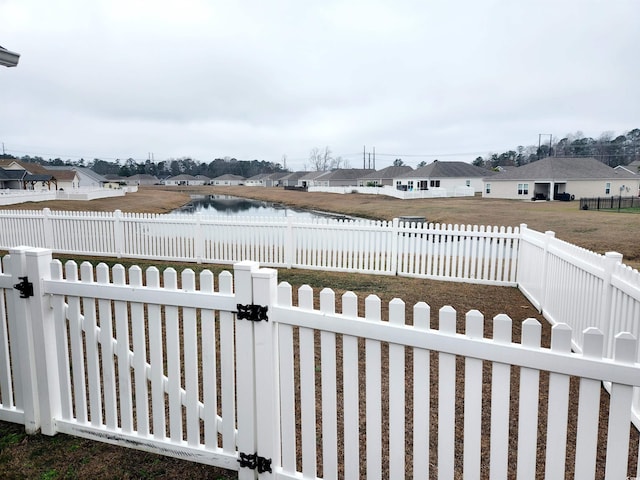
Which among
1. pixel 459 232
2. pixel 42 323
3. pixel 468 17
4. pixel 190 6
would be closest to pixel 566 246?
pixel 459 232

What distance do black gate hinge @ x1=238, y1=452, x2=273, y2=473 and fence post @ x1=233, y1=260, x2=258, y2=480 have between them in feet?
0.04

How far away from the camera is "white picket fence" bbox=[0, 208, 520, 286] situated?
947 centimetres

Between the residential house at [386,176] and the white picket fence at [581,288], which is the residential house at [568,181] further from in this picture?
the white picket fence at [581,288]

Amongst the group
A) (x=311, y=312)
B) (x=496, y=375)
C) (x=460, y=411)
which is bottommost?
(x=460, y=411)

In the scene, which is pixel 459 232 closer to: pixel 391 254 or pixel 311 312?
pixel 391 254

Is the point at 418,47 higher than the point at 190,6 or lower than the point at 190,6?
higher

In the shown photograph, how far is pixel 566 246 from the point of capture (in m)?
5.94

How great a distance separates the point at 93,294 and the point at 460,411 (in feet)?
10.3

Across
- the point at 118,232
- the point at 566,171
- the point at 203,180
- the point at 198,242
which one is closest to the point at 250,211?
the point at 118,232

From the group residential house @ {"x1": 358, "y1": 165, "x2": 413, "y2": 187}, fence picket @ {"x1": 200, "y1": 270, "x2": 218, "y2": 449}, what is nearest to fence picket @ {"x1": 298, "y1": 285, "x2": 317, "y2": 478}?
fence picket @ {"x1": 200, "y1": 270, "x2": 218, "y2": 449}

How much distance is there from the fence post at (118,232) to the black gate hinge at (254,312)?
34.0 feet

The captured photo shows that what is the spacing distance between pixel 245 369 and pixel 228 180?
138828 mm

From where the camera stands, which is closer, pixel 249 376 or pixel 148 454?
pixel 249 376

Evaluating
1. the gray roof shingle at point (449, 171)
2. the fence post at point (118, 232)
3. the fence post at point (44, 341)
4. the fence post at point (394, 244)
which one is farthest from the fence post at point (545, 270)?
the gray roof shingle at point (449, 171)
